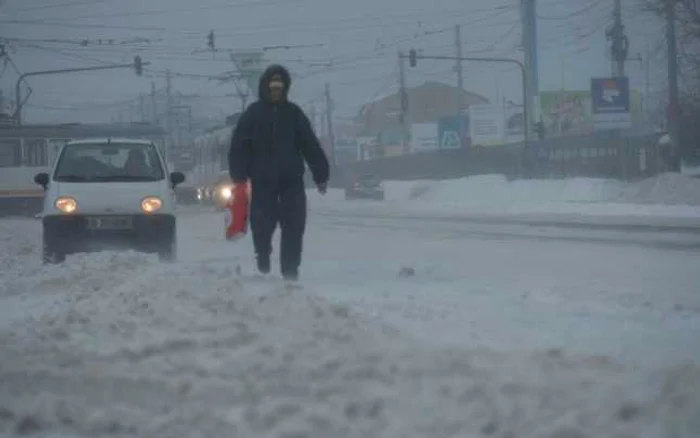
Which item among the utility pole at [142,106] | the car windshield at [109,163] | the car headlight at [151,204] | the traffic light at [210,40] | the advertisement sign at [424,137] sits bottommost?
the car headlight at [151,204]

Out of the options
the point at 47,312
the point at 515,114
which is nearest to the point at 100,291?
the point at 47,312

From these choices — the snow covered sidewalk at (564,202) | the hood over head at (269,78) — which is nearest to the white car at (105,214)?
the hood over head at (269,78)

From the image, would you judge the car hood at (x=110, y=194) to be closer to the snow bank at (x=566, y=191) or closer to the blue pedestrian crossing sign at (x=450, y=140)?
the snow bank at (x=566, y=191)

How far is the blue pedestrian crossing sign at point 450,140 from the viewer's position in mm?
79875

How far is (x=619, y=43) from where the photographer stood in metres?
40.4

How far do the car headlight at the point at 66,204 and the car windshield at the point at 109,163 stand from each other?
49 cm

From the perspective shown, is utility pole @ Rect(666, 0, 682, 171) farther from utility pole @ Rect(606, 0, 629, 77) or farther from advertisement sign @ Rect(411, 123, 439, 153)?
advertisement sign @ Rect(411, 123, 439, 153)

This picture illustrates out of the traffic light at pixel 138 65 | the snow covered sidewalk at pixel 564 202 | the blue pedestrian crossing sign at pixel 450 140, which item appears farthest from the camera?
the blue pedestrian crossing sign at pixel 450 140

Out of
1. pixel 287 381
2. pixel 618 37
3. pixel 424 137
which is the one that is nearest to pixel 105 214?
pixel 287 381

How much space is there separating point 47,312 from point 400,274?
3557mm

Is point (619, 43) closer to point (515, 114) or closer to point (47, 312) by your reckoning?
point (47, 312)

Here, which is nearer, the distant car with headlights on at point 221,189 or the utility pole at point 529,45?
the distant car with headlights on at point 221,189

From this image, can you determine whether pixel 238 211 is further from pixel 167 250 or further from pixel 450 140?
pixel 450 140

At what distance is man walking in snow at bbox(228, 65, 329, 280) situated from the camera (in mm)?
8109
